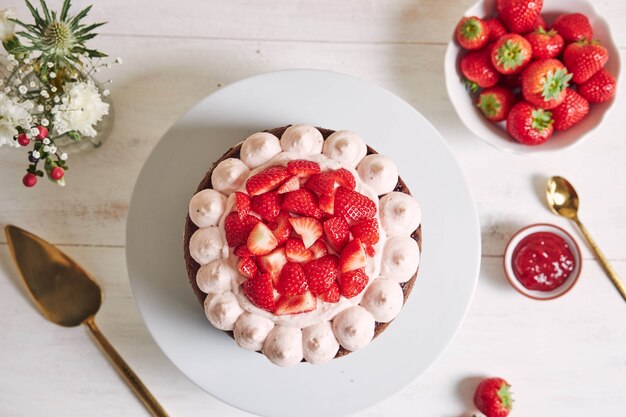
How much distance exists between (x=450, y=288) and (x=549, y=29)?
3.05 feet

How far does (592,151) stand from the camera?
2.20m

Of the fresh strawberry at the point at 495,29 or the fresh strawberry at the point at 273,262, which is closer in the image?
the fresh strawberry at the point at 273,262

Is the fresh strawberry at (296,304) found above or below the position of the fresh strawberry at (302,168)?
below

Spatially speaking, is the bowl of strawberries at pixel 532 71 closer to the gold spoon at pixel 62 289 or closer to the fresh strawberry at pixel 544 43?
the fresh strawberry at pixel 544 43

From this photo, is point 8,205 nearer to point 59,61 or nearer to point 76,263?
point 76,263

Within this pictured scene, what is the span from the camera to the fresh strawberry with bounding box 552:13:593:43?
6.61 ft

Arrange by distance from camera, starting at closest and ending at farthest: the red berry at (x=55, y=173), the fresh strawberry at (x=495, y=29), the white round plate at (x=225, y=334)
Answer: the red berry at (x=55, y=173), the white round plate at (x=225, y=334), the fresh strawberry at (x=495, y=29)

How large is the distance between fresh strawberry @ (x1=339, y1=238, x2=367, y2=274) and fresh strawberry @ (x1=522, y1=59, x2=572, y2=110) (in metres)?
0.80

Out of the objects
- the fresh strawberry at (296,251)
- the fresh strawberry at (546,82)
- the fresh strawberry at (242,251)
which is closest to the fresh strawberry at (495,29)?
the fresh strawberry at (546,82)

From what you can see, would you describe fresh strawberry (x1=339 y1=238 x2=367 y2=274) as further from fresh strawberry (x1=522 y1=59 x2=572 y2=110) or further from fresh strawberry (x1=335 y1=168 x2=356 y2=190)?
fresh strawberry (x1=522 y1=59 x2=572 y2=110)

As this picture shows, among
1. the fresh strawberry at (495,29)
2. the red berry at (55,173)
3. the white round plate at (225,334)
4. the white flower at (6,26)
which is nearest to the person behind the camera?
the white flower at (6,26)

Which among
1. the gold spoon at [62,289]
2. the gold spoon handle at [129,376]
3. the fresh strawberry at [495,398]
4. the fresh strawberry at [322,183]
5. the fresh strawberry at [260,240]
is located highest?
Answer: the fresh strawberry at [322,183]

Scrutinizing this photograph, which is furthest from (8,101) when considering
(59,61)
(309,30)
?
(309,30)

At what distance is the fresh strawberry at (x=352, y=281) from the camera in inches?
64.4
